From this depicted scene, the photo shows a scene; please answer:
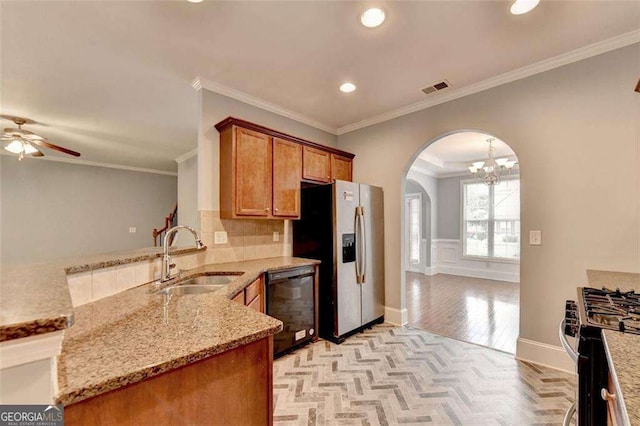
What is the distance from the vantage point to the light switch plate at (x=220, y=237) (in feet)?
8.96

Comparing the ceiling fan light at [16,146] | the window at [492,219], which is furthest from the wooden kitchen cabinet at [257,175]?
the window at [492,219]

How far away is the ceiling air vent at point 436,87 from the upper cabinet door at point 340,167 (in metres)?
1.34

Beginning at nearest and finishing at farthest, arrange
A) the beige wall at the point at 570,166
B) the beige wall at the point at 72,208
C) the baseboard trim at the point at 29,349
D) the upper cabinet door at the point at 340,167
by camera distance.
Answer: the baseboard trim at the point at 29,349 < the beige wall at the point at 570,166 < the upper cabinet door at the point at 340,167 < the beige wall at the point at 72,208

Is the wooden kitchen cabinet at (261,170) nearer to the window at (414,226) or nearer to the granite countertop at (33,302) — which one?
the granite countertop at (33,302)

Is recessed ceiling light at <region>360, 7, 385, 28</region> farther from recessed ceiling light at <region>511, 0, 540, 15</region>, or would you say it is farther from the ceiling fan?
the ceiling fan

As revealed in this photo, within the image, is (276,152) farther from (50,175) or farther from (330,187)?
(50,175)

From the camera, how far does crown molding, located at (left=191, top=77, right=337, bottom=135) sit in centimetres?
271

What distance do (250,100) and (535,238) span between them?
3.25 metres

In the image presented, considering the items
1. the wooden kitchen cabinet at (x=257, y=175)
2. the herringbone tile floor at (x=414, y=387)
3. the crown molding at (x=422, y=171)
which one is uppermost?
the crown molding at (x=422, y=171)

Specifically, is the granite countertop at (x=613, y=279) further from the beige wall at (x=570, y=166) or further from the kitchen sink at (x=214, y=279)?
the kitchen sink at (x=214, y=279)

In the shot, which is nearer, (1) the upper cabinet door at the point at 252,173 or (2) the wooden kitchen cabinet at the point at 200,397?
(2) the wooden kitchen cabinet at the point at 200,397

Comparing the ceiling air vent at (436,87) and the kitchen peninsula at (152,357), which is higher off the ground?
the ceiling air vent at (436,87)

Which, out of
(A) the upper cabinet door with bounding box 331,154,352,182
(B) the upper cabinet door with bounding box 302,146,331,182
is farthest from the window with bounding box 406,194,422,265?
(B) the upper cabinet door with bounding box 302,146,331,182

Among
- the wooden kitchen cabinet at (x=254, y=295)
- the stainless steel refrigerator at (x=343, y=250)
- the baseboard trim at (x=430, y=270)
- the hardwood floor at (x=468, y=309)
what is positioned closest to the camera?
the wooden kitchen cabinet at (x=254, y=295)
